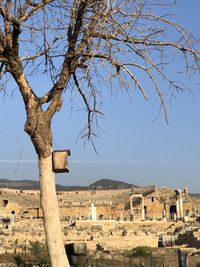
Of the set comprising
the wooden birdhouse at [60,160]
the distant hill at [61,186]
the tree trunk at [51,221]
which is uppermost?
the distant hill at [61,186]

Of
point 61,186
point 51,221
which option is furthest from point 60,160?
point 61,186

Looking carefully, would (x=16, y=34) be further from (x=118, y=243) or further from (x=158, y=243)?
(x=158, y=243)

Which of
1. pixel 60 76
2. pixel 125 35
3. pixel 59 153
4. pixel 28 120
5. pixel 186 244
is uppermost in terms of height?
pixel 125 35

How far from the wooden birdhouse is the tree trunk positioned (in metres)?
0.15

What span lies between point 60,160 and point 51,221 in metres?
0.77

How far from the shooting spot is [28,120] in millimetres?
6332

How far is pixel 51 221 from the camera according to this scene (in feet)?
19.9

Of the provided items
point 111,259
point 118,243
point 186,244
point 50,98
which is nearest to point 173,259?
point 111,259

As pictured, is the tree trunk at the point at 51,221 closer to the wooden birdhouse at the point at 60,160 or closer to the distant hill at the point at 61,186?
the wooden birdhouse at the point at 60,160

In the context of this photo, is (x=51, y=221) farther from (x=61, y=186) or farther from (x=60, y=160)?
(x=61, y=186)

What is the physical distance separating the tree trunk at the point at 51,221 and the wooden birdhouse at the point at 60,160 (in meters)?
0.15

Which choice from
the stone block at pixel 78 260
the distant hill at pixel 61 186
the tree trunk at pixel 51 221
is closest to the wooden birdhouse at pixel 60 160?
the tree trunk at pixel 51 221

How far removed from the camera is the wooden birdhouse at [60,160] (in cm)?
623

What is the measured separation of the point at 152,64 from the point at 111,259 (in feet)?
47.1
